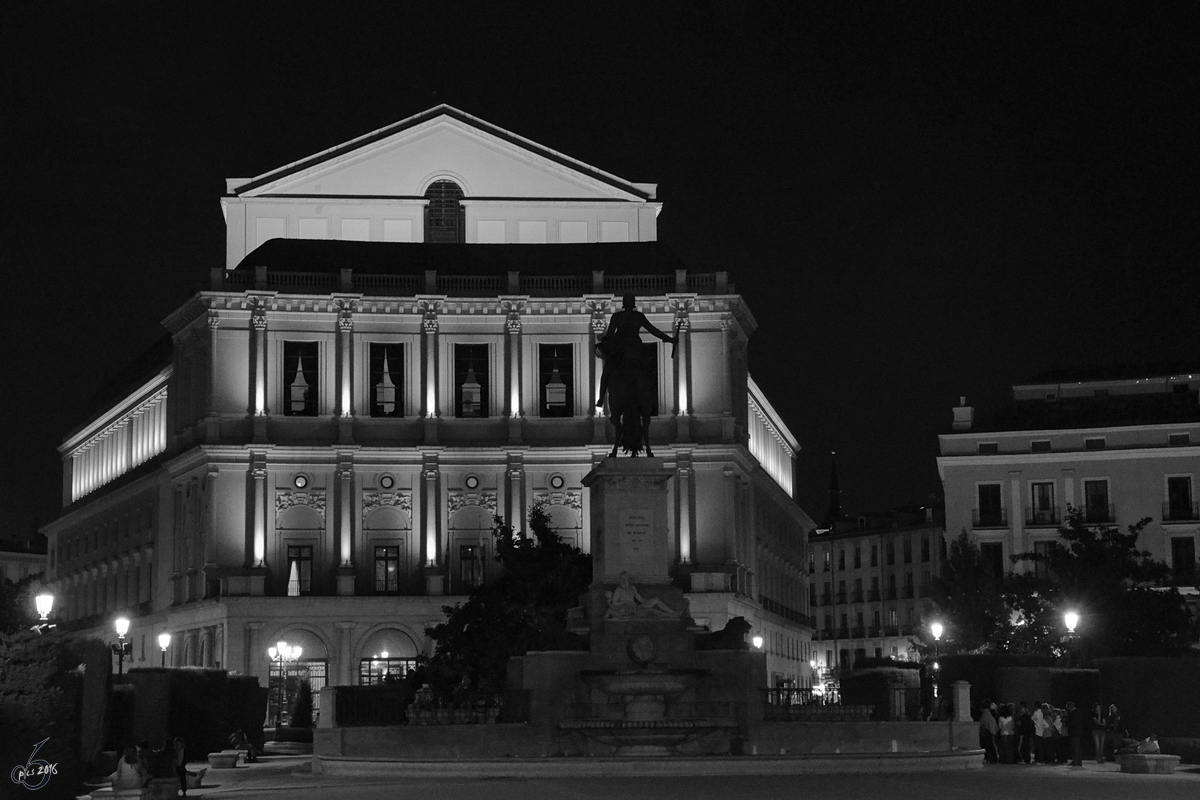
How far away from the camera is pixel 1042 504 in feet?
356

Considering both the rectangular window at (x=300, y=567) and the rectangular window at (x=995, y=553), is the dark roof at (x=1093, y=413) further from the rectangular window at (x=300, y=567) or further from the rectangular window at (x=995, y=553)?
the rectangular window at (x=300, y=567)

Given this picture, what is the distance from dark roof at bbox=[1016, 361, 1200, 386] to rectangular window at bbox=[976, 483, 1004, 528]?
1543 centimetres

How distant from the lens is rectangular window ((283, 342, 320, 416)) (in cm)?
9906

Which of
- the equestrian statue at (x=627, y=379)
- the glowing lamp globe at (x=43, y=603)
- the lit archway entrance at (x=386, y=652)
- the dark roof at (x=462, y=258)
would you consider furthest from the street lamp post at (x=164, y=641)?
the equestrian statue at (x=627, y=379)

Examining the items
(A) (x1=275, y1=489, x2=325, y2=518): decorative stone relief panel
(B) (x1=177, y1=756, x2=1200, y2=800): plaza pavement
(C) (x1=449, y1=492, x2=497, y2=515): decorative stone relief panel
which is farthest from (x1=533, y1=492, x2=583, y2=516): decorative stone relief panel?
(B) (x1=177, y1=756, x2=1200, y2=800): plaza pavement

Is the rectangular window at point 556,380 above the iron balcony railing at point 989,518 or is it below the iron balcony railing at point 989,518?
above

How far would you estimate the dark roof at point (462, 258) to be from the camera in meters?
103

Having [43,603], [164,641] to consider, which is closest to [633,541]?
[43,603]

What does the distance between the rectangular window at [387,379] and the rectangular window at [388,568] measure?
252 inches

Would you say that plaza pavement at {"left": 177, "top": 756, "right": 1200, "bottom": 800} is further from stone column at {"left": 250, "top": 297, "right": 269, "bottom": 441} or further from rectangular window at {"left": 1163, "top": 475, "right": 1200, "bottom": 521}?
rectangular window at {"left": 1163, "top": 475, "right": 1200, "bottom": 521}

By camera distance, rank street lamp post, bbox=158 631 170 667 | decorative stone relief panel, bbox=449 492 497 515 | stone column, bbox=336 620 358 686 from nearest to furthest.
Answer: stone column, bbox=336 620 358 686
street lamp post, bbox=158 631 170 667
decorative stone relief panel, bbox=449 492 497 515

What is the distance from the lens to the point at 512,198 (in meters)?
110

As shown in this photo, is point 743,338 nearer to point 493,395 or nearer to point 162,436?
point 493,395

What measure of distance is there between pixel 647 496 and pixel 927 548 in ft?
350
